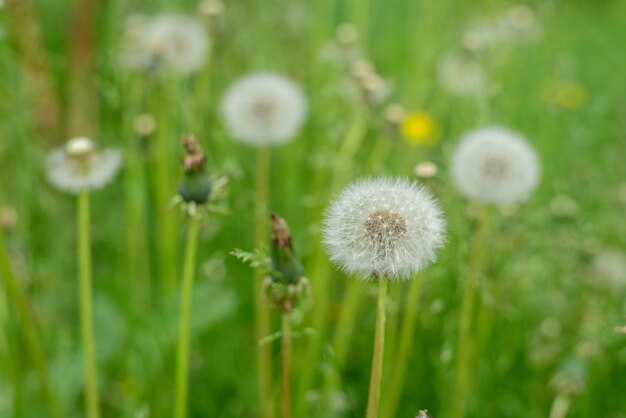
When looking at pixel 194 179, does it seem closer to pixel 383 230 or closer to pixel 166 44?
pixel 383 230

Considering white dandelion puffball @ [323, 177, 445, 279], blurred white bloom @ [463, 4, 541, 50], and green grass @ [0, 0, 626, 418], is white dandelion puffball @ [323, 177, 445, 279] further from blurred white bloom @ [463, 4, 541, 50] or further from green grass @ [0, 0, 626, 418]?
blurred white bloom @ [463, 4, 541, 50]

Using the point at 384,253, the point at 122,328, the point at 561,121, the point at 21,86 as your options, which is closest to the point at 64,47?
the point at 21,86

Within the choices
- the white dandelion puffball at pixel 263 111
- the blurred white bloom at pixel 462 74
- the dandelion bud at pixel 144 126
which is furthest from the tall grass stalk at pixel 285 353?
the blurred white bloom at pixel 462 74

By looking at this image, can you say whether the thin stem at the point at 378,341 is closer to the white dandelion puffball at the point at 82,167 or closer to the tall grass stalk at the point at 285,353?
the tall grass stalk at the point at 285,353

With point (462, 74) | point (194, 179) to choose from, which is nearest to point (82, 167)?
point (194, 179)

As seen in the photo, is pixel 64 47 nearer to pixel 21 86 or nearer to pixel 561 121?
pixel 21 86

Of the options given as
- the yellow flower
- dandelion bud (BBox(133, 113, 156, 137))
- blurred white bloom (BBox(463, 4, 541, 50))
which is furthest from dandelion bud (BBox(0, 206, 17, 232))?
blurred white bloom (BBox(463, 4, 541, 50))

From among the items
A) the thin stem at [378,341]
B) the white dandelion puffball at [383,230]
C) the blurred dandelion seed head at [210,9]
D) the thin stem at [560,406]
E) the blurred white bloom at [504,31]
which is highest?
the blurred white bloom at [504,31]
